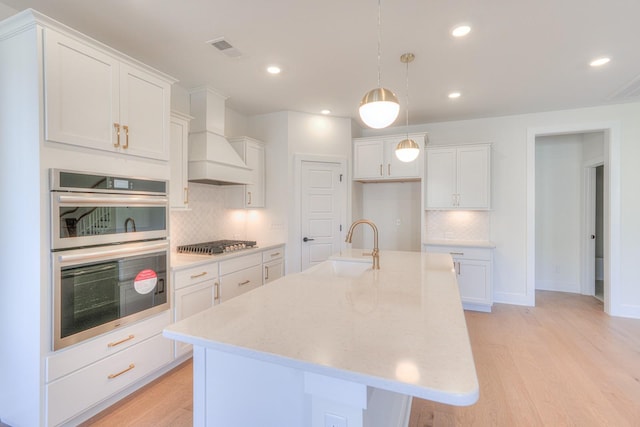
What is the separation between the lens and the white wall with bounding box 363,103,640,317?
396 centimetres

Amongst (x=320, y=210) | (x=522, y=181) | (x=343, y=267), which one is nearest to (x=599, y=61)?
(x=522, y=181)

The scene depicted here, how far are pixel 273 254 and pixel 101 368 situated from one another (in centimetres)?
221

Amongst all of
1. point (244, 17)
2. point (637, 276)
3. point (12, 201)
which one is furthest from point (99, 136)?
point (637, 276)

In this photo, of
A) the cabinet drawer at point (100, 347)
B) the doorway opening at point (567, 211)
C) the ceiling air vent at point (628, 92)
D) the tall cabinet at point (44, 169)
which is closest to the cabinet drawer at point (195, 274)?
the cabinet drawer at point (100, 347)

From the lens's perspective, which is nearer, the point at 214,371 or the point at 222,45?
the point at 214,371

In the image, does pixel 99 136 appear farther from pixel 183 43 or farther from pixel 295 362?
pixel 295 362

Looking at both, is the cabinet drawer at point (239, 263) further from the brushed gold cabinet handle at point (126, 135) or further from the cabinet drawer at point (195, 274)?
the brushed gold cabinet handle at point (126, 135)

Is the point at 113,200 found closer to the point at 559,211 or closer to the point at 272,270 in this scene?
the point at 272,270

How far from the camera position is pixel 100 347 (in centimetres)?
205

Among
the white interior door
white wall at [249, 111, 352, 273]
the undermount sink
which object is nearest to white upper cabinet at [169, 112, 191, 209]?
white wall at [249, 111, 352, 273]

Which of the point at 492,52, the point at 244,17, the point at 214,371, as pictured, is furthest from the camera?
the point at 492,52

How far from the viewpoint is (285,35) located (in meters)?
2.45

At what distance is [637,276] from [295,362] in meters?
5.08

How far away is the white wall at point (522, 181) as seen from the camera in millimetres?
3965
